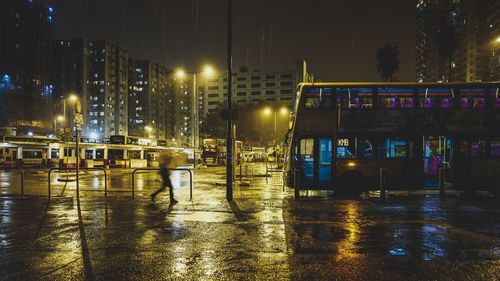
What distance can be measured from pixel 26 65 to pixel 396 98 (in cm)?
11377

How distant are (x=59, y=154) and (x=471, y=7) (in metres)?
130

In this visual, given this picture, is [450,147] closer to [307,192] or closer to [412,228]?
[307,192]

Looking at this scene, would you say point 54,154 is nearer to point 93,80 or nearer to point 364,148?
point 364,148

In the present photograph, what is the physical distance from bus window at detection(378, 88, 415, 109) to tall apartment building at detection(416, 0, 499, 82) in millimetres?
97149

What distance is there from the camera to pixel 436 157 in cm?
1602

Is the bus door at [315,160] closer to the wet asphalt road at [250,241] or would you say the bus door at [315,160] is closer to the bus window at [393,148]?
the bus window at [393,148]

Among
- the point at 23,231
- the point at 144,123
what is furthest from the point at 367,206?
the point at 144,123

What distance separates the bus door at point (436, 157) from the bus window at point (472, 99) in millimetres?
1480

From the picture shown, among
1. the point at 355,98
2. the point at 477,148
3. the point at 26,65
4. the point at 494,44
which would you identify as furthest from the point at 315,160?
the point at 26,65

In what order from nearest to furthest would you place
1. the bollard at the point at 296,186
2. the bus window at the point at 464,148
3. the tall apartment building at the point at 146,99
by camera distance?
the bollard at the point at 296,186 < the bus window at the point at 464,148 < the tall apartment building at the point at 146,99

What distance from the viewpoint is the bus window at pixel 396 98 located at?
15.7 metres

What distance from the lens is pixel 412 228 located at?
30.7 feet

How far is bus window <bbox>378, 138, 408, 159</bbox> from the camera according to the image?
15.8 m

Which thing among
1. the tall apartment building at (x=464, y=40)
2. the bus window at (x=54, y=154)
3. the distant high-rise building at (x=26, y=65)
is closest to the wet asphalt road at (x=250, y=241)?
the bus window at (x=54, y=154)
